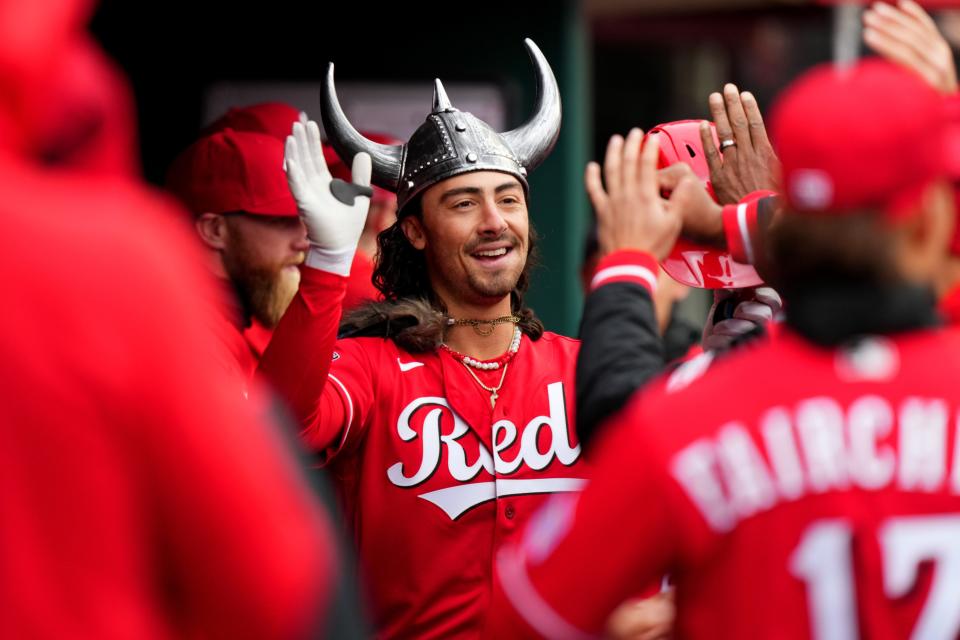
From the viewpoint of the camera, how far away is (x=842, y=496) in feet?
5.92

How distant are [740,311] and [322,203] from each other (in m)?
0.99

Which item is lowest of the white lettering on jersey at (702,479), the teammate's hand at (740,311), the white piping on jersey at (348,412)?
the white lettering on jersey at (702,479)

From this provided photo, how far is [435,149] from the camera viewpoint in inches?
151

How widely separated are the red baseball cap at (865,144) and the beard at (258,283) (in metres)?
2.62

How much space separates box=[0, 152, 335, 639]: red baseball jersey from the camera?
1.37m

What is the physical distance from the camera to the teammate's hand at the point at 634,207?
2182mm

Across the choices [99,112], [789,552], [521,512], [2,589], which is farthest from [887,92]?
[521,512]

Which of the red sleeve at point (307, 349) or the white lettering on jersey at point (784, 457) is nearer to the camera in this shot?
the white lettering on jersey at point (784, 457)

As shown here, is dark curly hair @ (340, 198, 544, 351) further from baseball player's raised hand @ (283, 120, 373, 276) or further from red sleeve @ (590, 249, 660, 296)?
red sleeve @ (590, 249, 660, 296)

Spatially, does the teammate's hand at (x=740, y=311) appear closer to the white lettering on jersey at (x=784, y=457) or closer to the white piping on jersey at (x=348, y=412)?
the white piping on jersey at (x=348, y=412)

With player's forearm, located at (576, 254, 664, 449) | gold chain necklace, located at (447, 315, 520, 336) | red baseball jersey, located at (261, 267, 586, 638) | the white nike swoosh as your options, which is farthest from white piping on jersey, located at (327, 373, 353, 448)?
player's forearm, located at (576, 254, 664, 449)

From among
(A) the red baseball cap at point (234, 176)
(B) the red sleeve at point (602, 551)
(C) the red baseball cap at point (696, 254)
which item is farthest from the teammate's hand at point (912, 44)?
(A) the red baseball cap at point (234, 176)

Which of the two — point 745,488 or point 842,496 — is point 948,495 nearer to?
point 842,496

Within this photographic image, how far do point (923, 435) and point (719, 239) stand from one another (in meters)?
0.71
